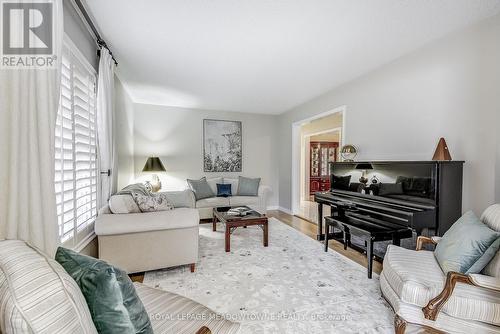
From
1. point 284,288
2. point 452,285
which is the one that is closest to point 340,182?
point 284,288

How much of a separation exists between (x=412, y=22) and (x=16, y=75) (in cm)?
297

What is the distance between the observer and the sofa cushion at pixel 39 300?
527 mm

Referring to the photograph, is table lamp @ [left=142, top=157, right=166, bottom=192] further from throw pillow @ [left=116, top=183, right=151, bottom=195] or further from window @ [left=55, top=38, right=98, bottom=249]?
window @ [left=55, top=38, right=98, bottom=249]

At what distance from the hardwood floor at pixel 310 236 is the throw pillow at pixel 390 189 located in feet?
2.77

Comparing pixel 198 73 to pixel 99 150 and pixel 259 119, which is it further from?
pixel 259 119

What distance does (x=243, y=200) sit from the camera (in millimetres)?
4738

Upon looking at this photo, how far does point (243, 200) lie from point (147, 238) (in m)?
2.64

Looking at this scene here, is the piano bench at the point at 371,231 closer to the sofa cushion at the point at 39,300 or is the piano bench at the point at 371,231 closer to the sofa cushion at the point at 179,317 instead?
the sofa cushion at the point at 179,317

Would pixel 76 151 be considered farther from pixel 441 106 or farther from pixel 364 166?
pixel 441 106

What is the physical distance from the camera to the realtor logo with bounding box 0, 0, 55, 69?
1109 mm

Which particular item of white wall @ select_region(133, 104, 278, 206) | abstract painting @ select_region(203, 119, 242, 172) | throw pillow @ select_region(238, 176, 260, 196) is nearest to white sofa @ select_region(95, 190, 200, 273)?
throw pillow @ select_region(238, 176, 260, 196)

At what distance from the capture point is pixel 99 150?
99.3 inches

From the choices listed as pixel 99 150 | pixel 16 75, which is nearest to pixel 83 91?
pixel 99 150

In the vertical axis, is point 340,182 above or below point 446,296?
above
